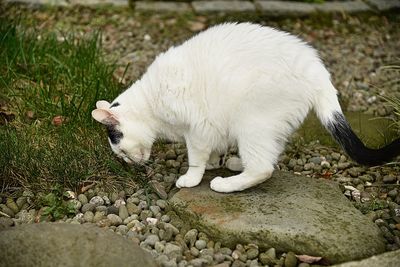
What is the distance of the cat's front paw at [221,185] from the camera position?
3.40 meters

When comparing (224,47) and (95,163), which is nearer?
(224,47)

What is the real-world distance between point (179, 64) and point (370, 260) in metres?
1.44

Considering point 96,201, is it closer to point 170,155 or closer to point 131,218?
point 131,218

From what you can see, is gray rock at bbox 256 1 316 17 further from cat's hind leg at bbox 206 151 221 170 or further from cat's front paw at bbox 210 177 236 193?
cat's front paw at bbox 210 177 236 193

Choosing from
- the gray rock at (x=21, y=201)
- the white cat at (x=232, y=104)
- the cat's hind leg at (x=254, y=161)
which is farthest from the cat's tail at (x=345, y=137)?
the gray rock at (x=21, y=201)

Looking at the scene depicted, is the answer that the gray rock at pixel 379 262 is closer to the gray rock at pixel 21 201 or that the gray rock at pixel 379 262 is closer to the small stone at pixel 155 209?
the small stone at pixel 155 209

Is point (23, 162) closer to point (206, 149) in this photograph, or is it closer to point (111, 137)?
point (111, 137)

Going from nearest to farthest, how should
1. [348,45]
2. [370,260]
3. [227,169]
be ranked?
[370,260]
[227,169]
[348,45]

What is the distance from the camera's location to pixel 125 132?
A: 3.51 m

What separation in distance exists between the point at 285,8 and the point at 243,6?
427 millimetres

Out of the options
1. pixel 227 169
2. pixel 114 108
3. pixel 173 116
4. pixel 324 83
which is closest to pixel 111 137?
pixel 114 108

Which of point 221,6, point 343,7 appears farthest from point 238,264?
point 343,7

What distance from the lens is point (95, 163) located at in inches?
143

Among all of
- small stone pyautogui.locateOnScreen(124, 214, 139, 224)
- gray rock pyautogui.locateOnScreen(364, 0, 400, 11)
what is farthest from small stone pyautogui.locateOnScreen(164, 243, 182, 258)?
gray rock pyautogui.locateOnScreen(364, 0, 400, 11)
